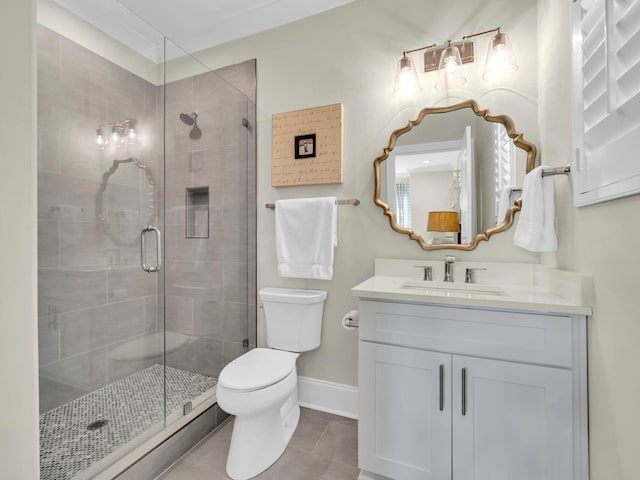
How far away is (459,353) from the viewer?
1.13m

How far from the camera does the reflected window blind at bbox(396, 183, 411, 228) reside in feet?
5.57

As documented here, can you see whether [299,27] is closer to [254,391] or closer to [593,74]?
[593,74]

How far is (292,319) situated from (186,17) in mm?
2174

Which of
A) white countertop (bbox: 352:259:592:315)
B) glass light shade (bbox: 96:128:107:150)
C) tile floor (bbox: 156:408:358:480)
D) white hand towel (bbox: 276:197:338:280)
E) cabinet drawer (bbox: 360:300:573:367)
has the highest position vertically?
glass light shade (bbox: 96:128:107:150)

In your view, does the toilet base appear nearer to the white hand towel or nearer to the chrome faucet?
the white hand towel

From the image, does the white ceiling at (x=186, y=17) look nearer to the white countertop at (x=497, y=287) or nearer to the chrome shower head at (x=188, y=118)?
the chrome shower head at (x=188, y=118)

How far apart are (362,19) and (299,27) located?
0.44 metres

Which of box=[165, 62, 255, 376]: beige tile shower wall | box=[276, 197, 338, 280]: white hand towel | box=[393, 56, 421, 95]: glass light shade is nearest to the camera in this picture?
box=[393, 56, 421, 95]: glass light shade

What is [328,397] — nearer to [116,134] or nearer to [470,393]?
[470,393]

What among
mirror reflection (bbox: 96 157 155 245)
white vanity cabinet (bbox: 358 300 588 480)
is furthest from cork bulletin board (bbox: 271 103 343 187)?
white vanity cabinet (bbox: 358 300 588 480)

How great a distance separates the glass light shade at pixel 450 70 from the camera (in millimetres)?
1515

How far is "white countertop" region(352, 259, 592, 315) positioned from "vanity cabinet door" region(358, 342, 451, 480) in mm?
236

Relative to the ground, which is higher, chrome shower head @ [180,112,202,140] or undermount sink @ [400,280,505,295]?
chrome shower head @ [180,112,202,140]

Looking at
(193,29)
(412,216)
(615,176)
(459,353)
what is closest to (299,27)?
(193,29)
